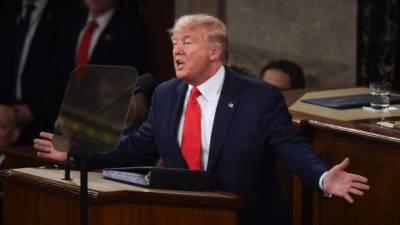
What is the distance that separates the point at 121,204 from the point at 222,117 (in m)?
0.64

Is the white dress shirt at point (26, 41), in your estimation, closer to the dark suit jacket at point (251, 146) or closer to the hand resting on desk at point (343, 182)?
the dark suit jacket at point (251, 146)

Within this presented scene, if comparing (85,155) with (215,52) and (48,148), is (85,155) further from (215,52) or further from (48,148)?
(215,52)

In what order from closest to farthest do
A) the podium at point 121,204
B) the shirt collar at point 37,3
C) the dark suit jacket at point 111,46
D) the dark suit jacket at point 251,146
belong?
the podium at point 121,204, the dark suit jacket at point 251,146, the dark suit jacket at point 111,46, the shirt collar at point 37,3

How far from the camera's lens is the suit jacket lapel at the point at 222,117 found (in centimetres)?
388

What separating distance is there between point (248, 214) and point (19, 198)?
2.68ft

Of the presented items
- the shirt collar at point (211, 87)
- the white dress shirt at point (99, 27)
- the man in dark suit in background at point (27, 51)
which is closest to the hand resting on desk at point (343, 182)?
the shirt collar at point (211, 87)

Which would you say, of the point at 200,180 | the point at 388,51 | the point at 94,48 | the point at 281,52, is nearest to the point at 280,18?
the point at 281,52

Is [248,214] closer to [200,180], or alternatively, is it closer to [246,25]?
[200,180]

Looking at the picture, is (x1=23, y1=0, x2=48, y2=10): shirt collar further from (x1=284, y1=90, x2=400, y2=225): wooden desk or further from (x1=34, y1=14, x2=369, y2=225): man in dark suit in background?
(x1=34, y1=14, x2=369, y2=225): man in dark suit in background

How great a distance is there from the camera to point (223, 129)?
3.89 metres

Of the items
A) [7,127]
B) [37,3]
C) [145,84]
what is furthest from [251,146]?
[37,3]

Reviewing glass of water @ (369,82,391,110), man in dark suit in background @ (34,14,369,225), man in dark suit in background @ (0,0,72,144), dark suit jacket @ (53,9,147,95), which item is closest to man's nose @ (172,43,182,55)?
man in dark suit in background @ (34,14,369,225)

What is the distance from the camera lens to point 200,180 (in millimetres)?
3604

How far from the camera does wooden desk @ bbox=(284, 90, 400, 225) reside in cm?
401
